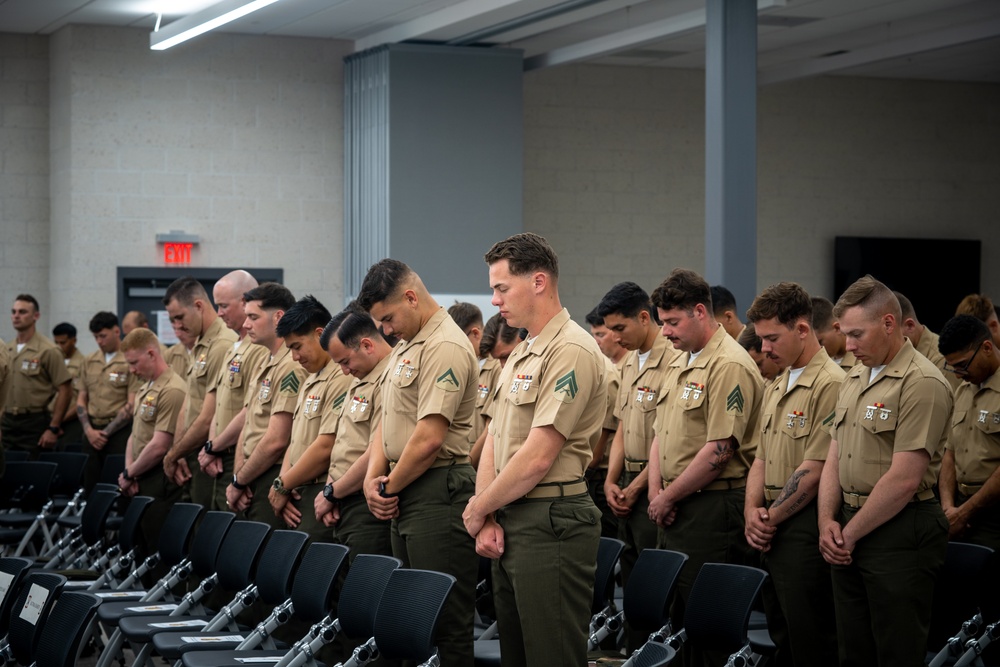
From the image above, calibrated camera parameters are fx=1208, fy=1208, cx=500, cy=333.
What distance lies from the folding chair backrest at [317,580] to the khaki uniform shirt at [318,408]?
87cm

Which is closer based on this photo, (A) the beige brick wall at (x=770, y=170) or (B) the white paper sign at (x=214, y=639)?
(B) the white paper sign at (x=214, y=639)

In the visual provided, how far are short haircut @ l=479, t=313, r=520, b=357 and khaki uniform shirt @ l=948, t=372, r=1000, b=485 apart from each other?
7.63 ft

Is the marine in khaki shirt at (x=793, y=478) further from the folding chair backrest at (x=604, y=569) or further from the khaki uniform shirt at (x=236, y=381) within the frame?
the khaki uniform shirt at (x=236, y=381)

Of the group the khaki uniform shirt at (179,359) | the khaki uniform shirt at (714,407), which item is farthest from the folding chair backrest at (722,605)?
the khaki uniform shirt at (179,359)

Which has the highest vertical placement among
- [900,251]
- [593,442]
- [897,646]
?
[900,251]

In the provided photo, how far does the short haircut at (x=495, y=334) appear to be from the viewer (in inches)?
259

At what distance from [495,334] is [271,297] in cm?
127

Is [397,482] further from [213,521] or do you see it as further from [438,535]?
[213,521]

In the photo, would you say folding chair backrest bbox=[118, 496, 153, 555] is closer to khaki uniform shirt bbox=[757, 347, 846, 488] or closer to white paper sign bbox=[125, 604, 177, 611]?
white paper sign bbox=[125, 604, 177, 611]

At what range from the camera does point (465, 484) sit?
4570 mm

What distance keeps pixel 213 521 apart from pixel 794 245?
30.0ft

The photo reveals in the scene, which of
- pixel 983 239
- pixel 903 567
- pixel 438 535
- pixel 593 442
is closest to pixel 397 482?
pixel 438 535

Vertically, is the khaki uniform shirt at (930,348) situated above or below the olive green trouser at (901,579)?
A: above

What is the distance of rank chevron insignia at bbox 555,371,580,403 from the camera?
360 centimetres
